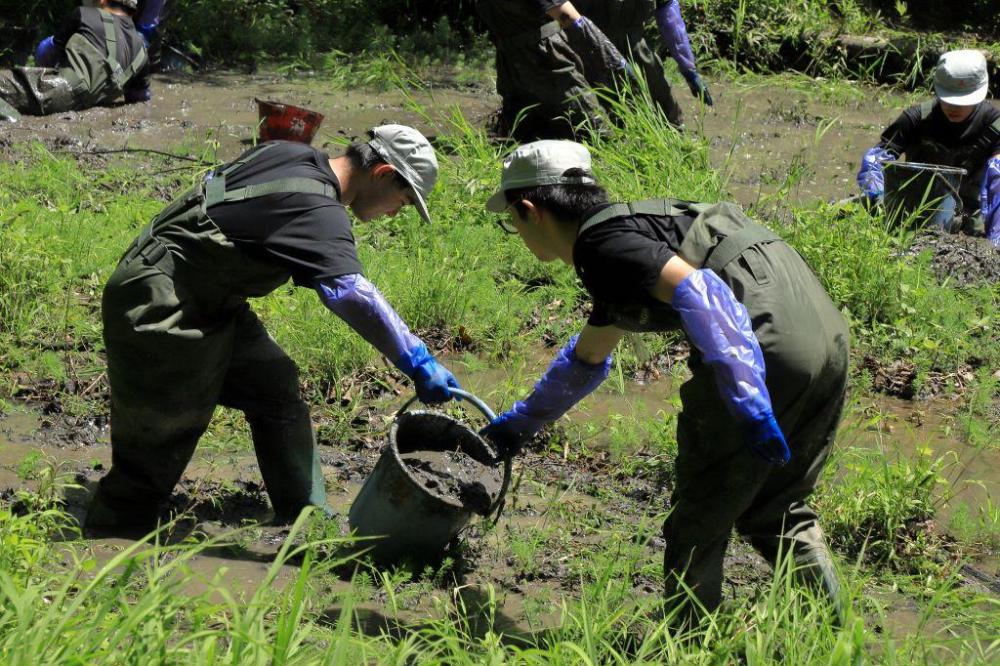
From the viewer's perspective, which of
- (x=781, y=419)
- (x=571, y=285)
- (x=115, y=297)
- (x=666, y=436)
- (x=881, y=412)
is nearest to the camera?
(x=781, y=419)

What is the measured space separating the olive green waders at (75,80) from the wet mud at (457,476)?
5.84 meters

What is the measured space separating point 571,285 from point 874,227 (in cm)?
168

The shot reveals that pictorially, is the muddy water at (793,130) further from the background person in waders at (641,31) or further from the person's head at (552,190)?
the person's head at (552,190)

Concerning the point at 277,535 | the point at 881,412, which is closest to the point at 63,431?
the point at 277,535

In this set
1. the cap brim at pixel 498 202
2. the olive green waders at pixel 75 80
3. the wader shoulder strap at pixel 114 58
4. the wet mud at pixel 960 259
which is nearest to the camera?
the cap brim at pixel 498 202

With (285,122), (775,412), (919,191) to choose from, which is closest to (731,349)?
(775,412)

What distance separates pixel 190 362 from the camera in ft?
13.5

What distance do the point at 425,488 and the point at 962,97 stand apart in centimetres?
493

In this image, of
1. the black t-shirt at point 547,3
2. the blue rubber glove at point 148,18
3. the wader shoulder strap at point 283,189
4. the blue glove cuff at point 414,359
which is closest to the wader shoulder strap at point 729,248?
the blue glove cuff at point 414,359

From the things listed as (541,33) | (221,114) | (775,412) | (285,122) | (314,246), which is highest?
(314,246)

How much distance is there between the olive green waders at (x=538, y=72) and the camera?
8141 millimetres

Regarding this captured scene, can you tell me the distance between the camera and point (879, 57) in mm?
11539

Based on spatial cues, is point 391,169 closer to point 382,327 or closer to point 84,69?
point 382,327

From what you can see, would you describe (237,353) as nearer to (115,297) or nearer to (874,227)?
(115,297)
